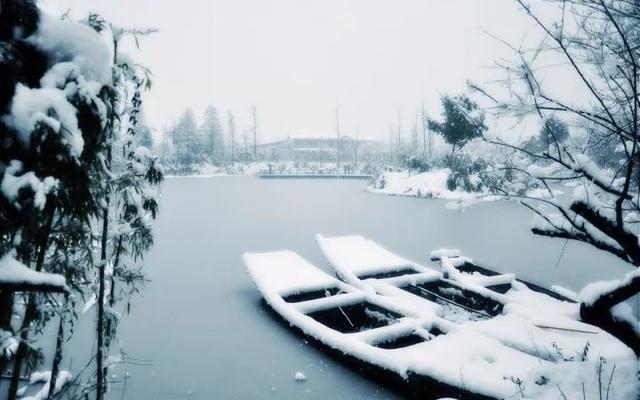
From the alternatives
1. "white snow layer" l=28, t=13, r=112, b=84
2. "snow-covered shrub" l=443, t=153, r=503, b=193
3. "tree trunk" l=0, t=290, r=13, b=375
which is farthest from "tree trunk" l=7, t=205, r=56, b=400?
"snow-covered shrub" l=443, t=153, r=503, b=193

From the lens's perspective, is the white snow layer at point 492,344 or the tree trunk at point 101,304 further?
the tree trunk at point 101,304

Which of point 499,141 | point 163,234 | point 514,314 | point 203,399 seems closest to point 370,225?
point 163,234

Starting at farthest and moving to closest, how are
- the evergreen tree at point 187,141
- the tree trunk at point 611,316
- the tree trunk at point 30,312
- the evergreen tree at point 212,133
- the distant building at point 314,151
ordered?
the distant building at point 314,151
the evergreen tree at point 212,133
the evergreen tree at point 187,141
the tree trunk at point 30,312
the tree trunk at point 611,316

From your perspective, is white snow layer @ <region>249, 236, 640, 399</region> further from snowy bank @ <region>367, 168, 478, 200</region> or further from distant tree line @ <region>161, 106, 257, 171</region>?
distant tree line @ <region>161, 106, 257, 171</region>

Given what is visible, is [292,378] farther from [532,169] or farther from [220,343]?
[532,169]

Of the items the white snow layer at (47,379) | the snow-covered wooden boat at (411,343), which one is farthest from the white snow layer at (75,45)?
the white snow layer at (47,379)

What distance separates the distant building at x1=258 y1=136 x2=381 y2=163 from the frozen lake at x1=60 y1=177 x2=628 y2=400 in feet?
144

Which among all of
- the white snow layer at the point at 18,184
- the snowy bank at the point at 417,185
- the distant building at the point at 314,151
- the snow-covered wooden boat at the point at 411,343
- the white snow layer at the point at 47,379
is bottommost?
the white snow layer at the point at 47,379

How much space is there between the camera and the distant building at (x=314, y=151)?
70.9m

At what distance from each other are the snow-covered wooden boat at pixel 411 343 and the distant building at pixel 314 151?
199ft

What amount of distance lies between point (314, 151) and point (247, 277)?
62022 millimetres

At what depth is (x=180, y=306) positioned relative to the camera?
341 inches

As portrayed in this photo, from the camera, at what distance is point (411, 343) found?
599 cm

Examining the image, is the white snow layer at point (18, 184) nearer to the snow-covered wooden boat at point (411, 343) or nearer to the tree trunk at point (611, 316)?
the tree trunk at point (611, 316)
